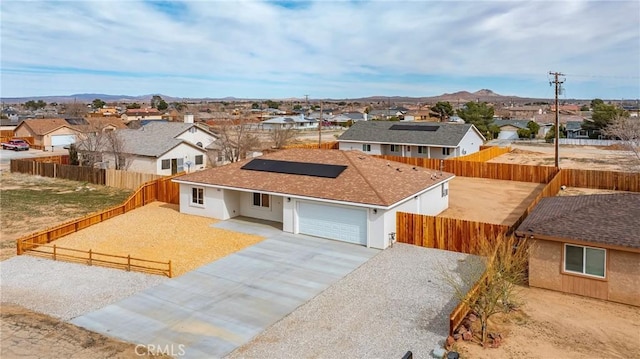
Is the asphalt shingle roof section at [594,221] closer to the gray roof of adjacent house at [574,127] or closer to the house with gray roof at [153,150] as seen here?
the house with gray roof at [153,150]

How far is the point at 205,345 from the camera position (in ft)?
42.5

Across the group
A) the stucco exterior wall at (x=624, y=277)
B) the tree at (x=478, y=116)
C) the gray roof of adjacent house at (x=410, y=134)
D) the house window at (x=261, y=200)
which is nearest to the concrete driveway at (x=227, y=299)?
the house window at (x=261, y=200)

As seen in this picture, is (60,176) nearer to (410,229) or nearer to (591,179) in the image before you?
(410,229)

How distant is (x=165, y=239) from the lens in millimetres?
22969

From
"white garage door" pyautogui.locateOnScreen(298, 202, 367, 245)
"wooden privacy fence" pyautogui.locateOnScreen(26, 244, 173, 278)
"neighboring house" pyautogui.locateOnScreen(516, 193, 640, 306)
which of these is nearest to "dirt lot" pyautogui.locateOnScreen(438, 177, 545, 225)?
"white garage door" pyautogui.locateOnScreen(298, 202, 367, 245)

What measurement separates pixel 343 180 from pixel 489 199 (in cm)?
1382

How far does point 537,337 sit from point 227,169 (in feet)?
65.6

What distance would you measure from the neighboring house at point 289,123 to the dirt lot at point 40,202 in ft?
196

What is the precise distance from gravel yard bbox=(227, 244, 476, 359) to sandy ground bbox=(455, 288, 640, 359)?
5.16 ft

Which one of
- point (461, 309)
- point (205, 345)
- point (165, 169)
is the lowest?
point (205, 345)

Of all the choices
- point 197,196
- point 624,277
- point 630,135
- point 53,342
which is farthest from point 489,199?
point 53,342

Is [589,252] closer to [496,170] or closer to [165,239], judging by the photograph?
[165,239]

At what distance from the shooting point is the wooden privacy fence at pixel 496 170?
1554 inches

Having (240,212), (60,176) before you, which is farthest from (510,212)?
(60,176)
